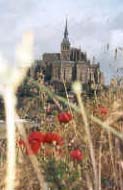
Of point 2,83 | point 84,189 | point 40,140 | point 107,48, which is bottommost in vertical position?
point 84,189

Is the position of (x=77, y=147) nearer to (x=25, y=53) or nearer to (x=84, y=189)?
Result: (x=84, y=189)

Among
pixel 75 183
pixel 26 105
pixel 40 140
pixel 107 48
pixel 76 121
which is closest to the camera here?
pixel 75 183

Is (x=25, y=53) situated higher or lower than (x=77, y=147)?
higher

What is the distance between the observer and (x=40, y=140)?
4.04 metres

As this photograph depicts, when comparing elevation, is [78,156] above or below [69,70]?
below

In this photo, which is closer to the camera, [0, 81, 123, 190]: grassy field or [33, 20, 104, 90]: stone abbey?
[0, 81, 123, 190]: grassy field

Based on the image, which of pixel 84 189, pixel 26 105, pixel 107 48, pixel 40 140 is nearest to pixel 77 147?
pixel 40 140

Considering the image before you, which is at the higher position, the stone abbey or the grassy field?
the stone abbey

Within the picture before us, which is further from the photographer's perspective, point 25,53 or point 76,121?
point 76,121

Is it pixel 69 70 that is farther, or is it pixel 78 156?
pixel 69 70

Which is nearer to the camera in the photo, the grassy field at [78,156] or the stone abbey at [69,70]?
the grassy field at [78,156]

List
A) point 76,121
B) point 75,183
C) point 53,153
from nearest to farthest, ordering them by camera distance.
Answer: point 75,183
point 53,153
point 76,121

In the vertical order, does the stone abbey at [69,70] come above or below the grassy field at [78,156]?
above

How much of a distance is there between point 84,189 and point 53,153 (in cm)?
73
